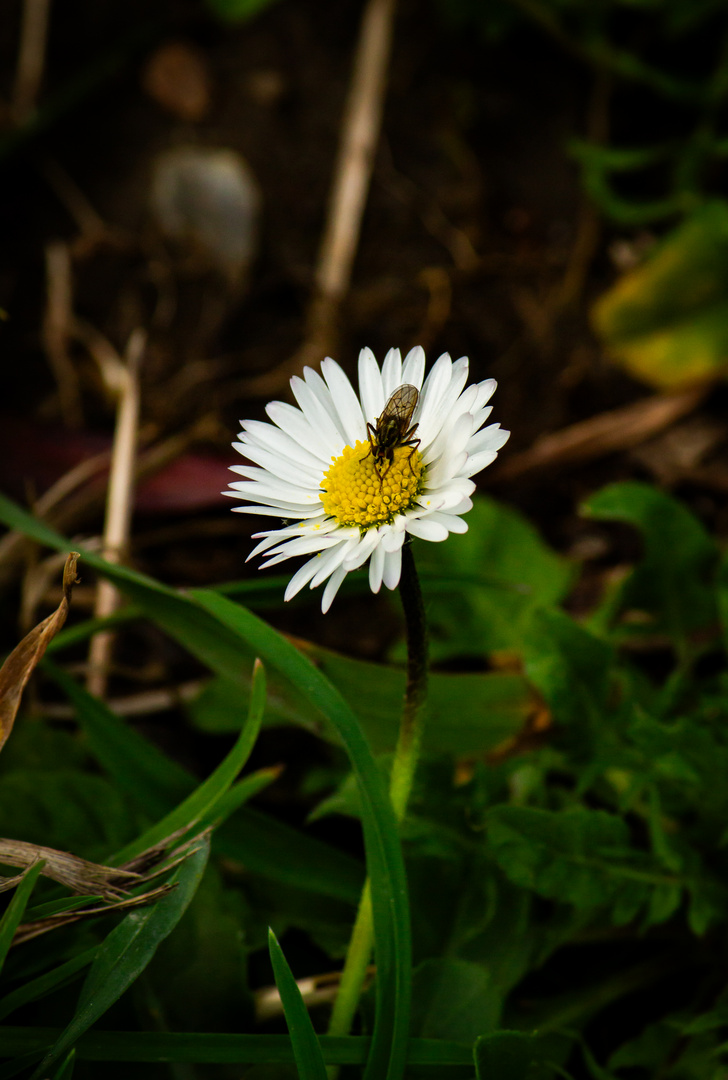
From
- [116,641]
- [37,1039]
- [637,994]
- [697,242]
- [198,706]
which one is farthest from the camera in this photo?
[697,242]

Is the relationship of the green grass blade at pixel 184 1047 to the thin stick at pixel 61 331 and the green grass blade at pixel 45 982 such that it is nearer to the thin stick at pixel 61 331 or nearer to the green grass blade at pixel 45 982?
the green grass blade at pixel 45 982

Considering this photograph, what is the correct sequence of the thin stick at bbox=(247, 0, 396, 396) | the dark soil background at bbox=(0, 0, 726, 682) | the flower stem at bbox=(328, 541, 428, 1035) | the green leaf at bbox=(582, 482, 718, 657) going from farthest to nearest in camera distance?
1. the thin stick at bbox=(247, 0, 396, 396)
2. the dark soil background at bbox=(0, 0, 726, 682)
3. the green leaf at bbox=(582, 482, 718, 657)
4. the flower stem at bbox=(328, 541, 428, 1035)

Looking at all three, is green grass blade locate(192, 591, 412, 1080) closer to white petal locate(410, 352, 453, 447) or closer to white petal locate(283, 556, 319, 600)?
white petal locate(283, 556, 319, 600)

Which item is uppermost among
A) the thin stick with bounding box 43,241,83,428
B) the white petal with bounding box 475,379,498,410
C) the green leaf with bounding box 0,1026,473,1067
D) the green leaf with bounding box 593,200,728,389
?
the thin stick with bounding box 43,241,83,428

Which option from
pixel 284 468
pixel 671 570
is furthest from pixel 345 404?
pixel 671 570

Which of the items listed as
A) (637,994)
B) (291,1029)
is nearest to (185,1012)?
(291,1029)

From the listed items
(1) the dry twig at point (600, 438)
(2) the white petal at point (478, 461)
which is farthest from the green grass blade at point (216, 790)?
(1) the dry twig at point (600, 438)

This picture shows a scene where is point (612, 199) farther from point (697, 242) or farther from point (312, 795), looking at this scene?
point (312, 795)

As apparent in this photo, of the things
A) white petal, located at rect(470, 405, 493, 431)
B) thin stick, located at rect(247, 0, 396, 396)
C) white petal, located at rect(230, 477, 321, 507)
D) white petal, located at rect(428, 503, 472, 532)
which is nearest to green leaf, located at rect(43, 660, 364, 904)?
white petal, located at rect(230, 477, 321, 507)
